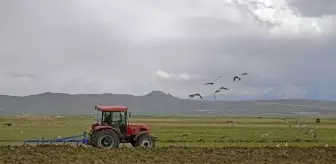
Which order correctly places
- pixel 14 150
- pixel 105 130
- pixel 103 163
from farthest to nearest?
pixel 105 130 → pixel 14 150 → pixel 103 163

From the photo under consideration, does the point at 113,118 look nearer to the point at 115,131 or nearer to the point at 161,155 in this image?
the point at 115,131

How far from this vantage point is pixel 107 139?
31.7 metres

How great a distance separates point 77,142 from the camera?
105 ft

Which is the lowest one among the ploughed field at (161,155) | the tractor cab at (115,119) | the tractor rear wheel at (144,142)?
the ploughed field at (161,155)

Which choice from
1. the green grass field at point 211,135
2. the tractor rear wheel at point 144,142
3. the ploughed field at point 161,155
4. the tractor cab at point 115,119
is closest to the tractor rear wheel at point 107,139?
the tractor cab at point 115,119

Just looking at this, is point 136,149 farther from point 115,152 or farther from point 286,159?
point 286,159

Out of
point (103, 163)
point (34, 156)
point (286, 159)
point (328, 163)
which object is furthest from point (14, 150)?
point (328, 163)

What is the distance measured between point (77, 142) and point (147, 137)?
4.11 metres

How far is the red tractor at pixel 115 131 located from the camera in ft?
104

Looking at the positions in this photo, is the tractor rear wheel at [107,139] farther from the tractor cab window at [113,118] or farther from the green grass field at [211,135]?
the green grass field at [211,135]

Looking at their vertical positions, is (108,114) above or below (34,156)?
above

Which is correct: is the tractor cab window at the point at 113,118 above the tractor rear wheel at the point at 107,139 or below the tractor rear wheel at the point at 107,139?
above

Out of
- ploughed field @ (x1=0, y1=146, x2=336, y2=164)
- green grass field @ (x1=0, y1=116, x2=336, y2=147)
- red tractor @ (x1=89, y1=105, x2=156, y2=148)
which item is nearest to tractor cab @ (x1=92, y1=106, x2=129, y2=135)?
red tractor @ (x1=89, y1=105, x2=156, y2=148)

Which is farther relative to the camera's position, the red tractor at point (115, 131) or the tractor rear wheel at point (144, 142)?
the tractor rear wheel at point (144, 142)
